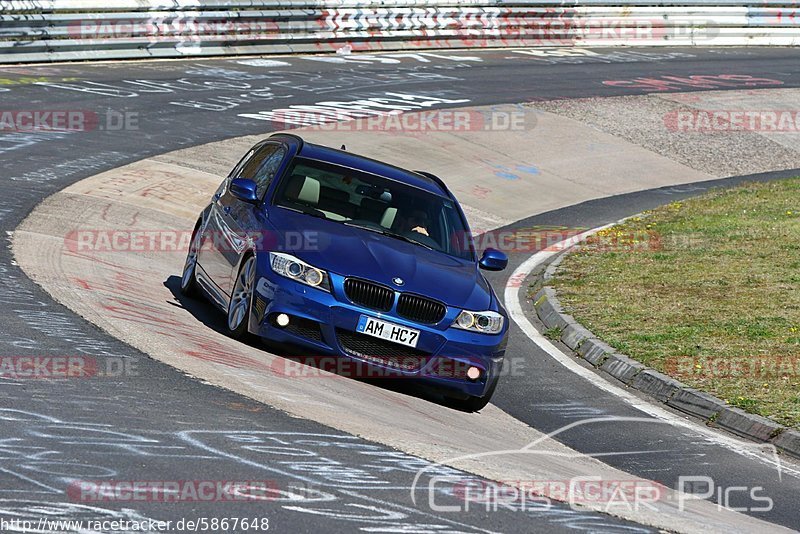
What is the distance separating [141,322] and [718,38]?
1294 inches

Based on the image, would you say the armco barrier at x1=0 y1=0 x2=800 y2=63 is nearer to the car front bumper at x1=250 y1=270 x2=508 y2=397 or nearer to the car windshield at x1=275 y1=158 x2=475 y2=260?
the car windshield at x1=275 y1=158 x2=475 y2=260

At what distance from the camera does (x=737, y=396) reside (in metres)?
10.3

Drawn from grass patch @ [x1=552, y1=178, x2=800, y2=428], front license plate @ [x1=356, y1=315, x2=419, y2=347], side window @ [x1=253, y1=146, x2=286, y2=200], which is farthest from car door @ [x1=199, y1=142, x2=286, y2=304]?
grass patch @ [x1=552, y1=178, x2=800, y2=428]

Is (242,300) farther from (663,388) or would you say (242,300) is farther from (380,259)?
(663,388)

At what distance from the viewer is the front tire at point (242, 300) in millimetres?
9797

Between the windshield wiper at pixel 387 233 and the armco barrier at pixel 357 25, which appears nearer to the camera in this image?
the windshield wiper at pixel 387 233

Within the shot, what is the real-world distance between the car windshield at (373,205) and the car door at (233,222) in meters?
0.29

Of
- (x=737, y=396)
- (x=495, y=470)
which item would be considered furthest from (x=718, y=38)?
(x=495, y=470)

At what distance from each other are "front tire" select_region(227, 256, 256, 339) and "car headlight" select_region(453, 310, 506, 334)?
5.11 ft

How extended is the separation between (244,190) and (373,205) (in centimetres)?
106

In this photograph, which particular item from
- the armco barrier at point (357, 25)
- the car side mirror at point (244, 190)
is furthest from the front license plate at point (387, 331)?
the armco barrier at point (357, 25)

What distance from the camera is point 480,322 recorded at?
9742mm

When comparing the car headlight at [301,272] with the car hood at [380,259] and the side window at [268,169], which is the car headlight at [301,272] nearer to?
the car hood at [380,259]

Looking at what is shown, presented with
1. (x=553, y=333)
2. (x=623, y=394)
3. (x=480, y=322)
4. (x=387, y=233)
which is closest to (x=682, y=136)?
(x=553, y=333)
